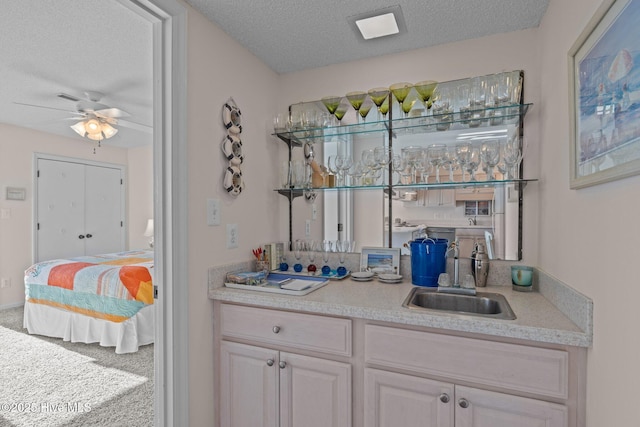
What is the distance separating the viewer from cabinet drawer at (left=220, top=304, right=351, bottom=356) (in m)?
1.41

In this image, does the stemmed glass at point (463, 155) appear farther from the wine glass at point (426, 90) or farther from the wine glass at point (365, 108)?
the wine glass at point (365, 108)

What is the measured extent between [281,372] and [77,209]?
196 inches

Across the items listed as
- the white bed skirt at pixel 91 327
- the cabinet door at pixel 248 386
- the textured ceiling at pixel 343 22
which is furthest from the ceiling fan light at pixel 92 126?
the cabinet door at pixel 248 386

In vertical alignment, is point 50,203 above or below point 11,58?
below

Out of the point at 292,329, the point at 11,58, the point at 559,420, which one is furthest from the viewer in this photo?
the point at 11,58

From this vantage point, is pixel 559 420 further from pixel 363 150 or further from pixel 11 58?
pixel 11 58

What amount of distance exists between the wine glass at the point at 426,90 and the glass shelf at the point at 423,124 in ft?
0.27

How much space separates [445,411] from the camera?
4.05 ft

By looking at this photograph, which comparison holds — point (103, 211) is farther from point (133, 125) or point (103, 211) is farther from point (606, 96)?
point (606, 96)

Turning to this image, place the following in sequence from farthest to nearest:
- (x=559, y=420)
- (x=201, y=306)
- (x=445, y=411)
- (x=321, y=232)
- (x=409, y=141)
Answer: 1. (x=321, y=232)
2. (x=409, y=141)
3. (x=201, y=306)
4. (x=445, y=411)
5. (x=559, y=420)

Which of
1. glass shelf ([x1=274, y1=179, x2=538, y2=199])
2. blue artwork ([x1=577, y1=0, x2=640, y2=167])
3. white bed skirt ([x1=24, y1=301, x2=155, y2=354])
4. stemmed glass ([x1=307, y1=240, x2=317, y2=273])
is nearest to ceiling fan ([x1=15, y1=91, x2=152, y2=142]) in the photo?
white bed skirt ([x1=24, y1=301, x2=155, y2=354])

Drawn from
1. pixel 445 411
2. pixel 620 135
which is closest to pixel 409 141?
pixel 620 135

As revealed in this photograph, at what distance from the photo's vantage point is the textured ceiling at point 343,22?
1.54 metres

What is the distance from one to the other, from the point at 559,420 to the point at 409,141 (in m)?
1.42
